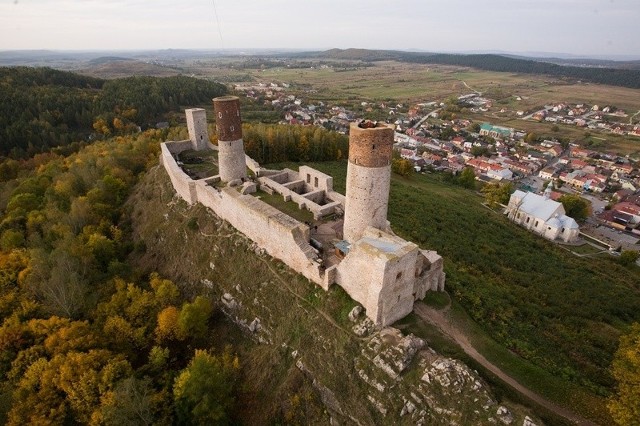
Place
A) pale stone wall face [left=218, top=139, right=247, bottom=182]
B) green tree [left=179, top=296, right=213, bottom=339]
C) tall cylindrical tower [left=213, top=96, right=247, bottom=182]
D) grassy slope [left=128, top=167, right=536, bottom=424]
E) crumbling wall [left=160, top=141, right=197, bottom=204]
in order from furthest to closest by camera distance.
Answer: crumbling wall [left=160, top=141, right=197, bottom=204] → pale stone wall face [left=218, top=139, right=247, bottom=182] → tall cylindrical tower [left=213, top=96, right=247, bottom=182] → green tree [left=179, top=296, right=213, bottom=339] → grassy slope [left=128, top=167, right=536, bottom=424]

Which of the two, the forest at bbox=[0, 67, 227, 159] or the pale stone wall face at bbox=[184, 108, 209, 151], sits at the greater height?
the pale stone wall face at bbox=[184, 108, 209, 151]

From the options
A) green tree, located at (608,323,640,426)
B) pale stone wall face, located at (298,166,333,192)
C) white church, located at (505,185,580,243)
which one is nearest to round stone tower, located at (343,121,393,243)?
pale stone wall face, located at (298,166,333,192)

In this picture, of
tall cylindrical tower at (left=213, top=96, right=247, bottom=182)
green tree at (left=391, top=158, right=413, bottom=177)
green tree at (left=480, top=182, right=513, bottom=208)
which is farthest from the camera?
green tree at (left=391, top=158, right=413, bottom=177)

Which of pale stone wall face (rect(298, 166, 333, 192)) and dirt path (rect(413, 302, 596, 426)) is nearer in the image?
→ dirt path (rect(413, 302, 596, 426))

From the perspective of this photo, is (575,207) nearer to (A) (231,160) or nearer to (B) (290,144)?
(B) (290,144)

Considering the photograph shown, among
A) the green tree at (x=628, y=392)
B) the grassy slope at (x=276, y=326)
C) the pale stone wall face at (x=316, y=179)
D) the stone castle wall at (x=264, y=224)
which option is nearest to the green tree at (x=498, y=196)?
the pale stone wall face at (x=316, y=179)

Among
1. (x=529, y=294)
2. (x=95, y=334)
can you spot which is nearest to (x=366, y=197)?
(x=95, y=334)

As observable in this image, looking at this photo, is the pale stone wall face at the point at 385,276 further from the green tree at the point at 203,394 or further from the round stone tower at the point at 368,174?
the green tree at the point at 203,394

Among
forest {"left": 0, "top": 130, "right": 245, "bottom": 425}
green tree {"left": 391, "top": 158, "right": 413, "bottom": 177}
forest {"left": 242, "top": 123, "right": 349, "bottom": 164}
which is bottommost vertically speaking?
green tree {"left": 391, "top": 158, "right": 413, "bottom": 177}

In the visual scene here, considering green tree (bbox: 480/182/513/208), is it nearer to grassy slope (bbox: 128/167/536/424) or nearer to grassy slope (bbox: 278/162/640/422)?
grassy slope (bbox: 278/162/640/422)
